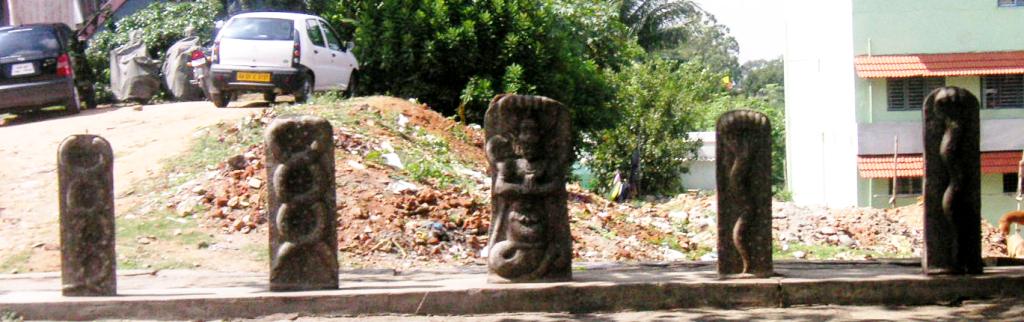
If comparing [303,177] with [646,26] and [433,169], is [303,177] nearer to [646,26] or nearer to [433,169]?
[433,169]

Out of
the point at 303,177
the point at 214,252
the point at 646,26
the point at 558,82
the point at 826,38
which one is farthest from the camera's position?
the point at 646,26

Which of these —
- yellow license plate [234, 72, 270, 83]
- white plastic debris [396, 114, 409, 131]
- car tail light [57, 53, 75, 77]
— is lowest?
white plastic debris [396, 114, 409, 131]

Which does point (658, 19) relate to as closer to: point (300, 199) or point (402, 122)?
point (402, 122)

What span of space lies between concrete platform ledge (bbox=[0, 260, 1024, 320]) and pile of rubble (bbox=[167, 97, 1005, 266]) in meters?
4.11

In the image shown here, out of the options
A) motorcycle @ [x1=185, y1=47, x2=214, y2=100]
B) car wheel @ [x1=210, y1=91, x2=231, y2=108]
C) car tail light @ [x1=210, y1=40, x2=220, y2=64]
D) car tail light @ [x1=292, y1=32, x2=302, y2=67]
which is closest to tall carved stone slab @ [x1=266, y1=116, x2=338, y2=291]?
car tail light @ [x1=292, y1=32, x2=302, y2=67]

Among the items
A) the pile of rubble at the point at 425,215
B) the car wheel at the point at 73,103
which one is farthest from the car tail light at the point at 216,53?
the pile of rubble at the point at 425,215

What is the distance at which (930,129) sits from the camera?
8.24m

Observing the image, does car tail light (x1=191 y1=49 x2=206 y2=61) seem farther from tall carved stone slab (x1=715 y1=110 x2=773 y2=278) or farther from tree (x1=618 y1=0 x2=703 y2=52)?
tree (x1=618 y1=0 x2=703 y2=52)

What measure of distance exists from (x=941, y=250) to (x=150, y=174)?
9.50 m

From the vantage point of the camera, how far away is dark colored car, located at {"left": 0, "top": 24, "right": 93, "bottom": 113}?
19.9 metres

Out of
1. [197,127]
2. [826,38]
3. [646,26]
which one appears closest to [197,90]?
[197,127]

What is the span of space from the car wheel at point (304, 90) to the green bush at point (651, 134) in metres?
12.8

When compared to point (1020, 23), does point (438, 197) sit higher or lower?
lower

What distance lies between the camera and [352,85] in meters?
21.1
